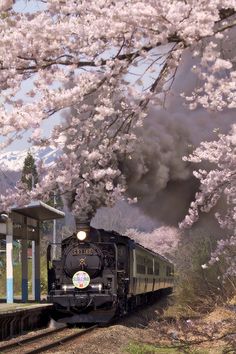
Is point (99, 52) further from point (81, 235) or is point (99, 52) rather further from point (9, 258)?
point (9, 258)

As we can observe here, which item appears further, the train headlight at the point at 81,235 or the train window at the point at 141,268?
the train window at the point at 141,268

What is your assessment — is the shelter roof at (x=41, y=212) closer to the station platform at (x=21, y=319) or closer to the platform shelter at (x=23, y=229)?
the platform shelter at (x=23, y=229)

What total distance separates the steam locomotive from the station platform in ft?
2.44

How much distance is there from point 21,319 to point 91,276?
2239 millimetres

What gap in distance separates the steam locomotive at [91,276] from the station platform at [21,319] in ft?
2.44

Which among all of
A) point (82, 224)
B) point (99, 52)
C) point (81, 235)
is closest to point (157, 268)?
point (81, 235)

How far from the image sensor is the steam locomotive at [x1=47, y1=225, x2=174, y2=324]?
56.4ft

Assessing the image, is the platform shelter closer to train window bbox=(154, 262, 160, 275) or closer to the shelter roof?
the shelter roof

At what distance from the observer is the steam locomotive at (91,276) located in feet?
56.4

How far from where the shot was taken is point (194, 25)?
546 cm

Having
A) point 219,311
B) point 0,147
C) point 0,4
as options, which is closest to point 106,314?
point 219,311

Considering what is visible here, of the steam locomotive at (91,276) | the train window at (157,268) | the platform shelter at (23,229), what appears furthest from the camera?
the train window at (157,268)

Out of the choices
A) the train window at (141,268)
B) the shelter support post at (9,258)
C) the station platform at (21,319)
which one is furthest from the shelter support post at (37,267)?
the train window at (141,268)

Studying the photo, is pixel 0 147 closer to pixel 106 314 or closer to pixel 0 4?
pixel 0 4
